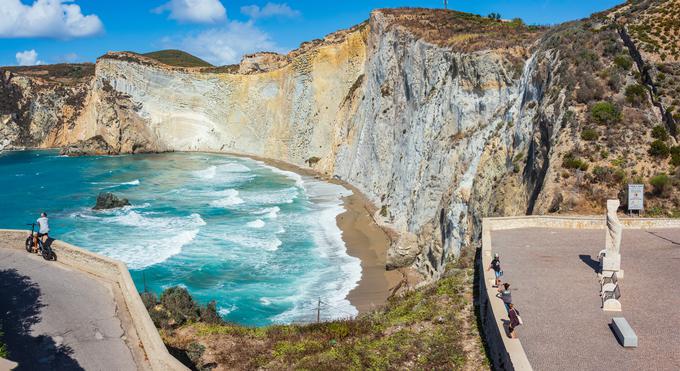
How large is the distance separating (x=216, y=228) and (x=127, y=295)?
2650 cm

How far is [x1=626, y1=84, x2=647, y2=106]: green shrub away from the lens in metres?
21.2

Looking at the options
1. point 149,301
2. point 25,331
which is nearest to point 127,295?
point 25,331

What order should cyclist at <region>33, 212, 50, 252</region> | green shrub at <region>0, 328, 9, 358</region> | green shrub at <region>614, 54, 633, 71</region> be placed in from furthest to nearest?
green shrub at <region>614, 54, 633, 71</region> < cyclist at <region>33, 212, 50, 252</region> < green shrub at <region>0, 328, 9, 358</region>

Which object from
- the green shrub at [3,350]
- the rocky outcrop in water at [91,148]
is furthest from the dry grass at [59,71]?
the green shrub at [3,350]

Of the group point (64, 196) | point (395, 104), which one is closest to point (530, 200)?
point (395, 104)

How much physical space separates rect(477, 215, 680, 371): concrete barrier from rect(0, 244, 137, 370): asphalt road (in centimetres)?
723

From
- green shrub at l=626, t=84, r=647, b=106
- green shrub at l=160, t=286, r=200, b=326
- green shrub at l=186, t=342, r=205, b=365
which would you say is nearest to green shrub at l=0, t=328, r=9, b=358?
green shrub at l=186, t=342, r=205, b=365

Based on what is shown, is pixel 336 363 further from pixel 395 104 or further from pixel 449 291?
pixel 395 104

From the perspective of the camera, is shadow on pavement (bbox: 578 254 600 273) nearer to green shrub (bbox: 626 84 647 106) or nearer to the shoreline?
green shrub (bbox: 626 84 647 106)

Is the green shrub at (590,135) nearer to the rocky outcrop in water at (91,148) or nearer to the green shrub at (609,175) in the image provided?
the green shrub at (609,175)

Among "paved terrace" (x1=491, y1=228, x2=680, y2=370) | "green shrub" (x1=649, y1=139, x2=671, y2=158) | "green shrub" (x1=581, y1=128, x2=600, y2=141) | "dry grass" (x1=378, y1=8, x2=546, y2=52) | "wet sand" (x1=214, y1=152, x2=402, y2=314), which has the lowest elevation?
"wet sand" (x1=214, y1=152, x2=402, y2=314)

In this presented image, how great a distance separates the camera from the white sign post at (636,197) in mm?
16922

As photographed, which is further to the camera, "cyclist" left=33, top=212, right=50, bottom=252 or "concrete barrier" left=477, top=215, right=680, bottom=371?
"cyclist" left=33, top=212, right=50, bottom=252

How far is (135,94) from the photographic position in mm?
92312
